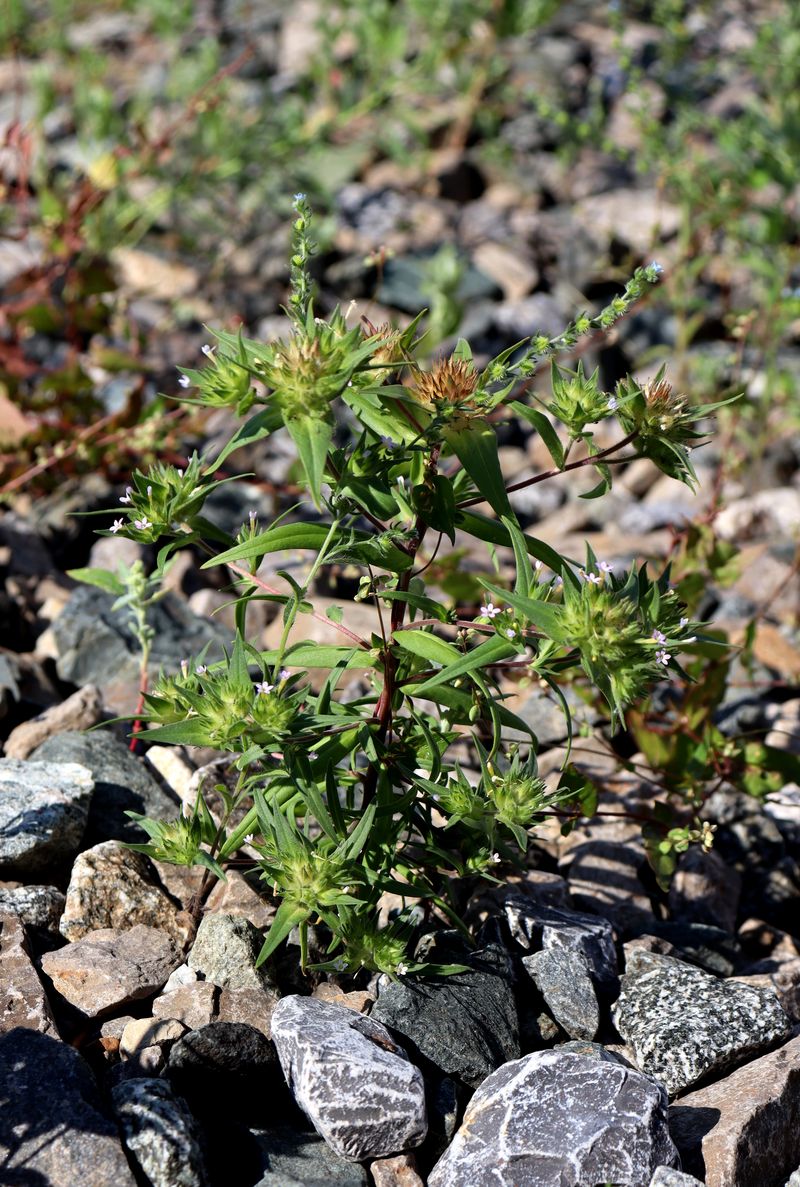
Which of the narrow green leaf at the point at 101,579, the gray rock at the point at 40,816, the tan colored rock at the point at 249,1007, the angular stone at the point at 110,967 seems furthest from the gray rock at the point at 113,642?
the tan colored rock at the point at 249,1007

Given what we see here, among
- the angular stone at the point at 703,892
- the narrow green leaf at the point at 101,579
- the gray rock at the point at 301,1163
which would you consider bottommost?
the gray rock at the point at 301,1163

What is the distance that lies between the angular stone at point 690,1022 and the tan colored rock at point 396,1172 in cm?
57

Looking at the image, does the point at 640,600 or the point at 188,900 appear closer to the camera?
the point at 640,600

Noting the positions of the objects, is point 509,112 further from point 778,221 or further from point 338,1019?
point 338,1019

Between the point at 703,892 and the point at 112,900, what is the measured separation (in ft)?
5.15

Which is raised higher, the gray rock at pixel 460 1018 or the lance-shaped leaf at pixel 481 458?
the lance-shaped leaf at pixel 481 458

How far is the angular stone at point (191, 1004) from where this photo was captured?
96.4 inches

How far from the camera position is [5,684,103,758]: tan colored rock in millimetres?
3297

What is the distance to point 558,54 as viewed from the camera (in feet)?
26.0

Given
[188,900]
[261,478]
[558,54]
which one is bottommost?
[188,900]

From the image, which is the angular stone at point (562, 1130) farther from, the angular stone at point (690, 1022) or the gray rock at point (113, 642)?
the gray rock at point (113, 642)

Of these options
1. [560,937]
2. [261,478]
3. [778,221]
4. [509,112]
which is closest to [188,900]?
[560,937]

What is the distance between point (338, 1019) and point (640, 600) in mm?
975

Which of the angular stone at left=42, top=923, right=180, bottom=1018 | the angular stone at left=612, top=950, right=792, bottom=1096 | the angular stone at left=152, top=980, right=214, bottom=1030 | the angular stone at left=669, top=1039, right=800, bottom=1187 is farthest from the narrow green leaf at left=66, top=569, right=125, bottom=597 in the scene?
the angular stone at left=669, top=1039, right=800, bottom=1187
